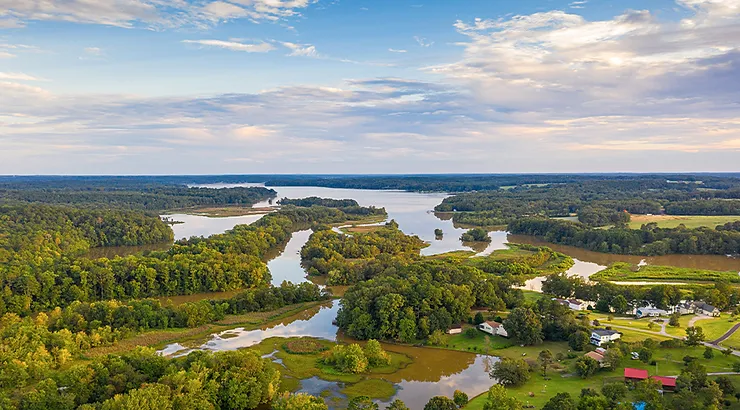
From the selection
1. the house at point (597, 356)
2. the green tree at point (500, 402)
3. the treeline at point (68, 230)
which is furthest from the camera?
the treeline at point (68, 230)

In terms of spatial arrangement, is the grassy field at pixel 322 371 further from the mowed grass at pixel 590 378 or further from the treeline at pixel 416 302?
the mowed grass at pixel 590 378

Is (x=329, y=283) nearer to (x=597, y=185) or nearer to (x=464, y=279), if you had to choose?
(x=464, y=279)

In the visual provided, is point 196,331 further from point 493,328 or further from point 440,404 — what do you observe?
point 493,328

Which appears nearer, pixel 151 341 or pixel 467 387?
pixel 467 387

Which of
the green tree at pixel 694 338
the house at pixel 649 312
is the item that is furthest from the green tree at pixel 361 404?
the house at pixel 649 312

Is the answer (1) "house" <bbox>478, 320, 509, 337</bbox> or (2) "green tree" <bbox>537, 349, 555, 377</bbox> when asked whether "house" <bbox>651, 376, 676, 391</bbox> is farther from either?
(1) "house" <bbox>478, 320, 509, 337</bbox>

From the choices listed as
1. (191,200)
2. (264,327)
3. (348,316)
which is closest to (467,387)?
(348,316)

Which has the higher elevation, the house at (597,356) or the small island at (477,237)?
the small island at (477,237)
